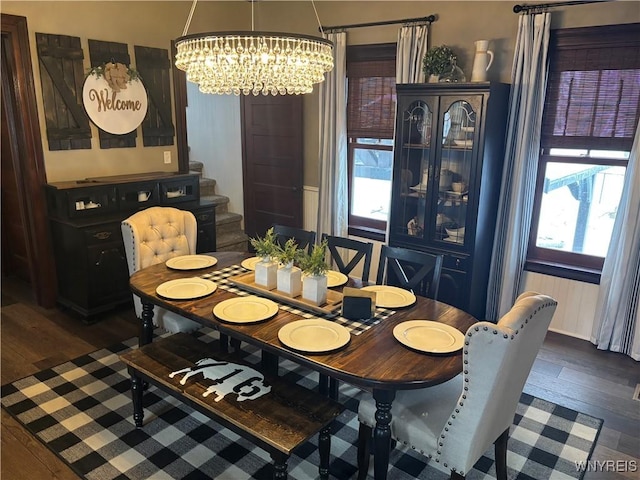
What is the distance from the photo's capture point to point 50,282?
409cm

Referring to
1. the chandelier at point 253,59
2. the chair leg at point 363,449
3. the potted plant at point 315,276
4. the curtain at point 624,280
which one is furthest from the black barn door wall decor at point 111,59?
the curtain at point 624,280

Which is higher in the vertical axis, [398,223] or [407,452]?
[398,223]

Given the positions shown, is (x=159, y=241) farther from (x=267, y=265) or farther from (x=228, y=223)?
(x=228, y=223)

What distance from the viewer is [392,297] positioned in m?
2.60

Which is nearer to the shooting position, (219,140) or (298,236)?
(298,236)

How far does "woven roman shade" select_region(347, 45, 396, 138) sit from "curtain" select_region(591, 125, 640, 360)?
1955mm

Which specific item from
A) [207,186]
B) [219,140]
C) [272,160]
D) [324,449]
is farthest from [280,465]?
[219,140]

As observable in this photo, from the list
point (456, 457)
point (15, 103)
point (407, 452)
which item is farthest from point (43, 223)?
point (456, 457)

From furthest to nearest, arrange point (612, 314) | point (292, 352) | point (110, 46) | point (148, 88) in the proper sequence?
point (148, 88) < point (110, 46) < point (612, 314) < point (292, 352)

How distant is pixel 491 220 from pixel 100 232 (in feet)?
10.2

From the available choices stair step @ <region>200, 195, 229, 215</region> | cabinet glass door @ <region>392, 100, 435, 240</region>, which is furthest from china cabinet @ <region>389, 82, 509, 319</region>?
stair step @ <region>200, 195, 229, 215</region>

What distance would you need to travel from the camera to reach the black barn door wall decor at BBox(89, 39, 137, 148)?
13.1 ft

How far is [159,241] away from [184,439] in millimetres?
1306

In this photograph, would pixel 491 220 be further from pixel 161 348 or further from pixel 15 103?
pixel 15 103
